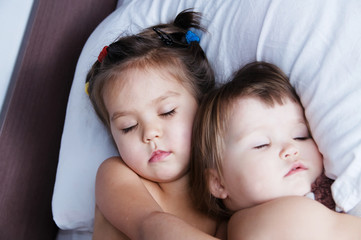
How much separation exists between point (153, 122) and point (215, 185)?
0.22 metres

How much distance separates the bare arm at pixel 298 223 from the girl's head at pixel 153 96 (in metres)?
0.27

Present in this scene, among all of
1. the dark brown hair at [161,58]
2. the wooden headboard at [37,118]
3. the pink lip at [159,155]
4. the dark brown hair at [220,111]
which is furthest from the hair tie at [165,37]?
the wooden headboard at [37,118]

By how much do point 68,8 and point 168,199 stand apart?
0.89 metres

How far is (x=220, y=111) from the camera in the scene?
3.18 feet

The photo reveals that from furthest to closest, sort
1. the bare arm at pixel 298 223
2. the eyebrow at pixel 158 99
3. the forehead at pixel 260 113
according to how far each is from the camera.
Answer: the eyebrow at pixel 158 99 < the forehead at pixel 260 113 < the bare arm at pixel 298 223

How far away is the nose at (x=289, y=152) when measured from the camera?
0.89 meters

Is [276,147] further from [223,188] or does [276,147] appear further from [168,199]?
[168,199]

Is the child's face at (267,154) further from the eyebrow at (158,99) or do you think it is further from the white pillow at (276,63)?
the eyebrow at (158,99)

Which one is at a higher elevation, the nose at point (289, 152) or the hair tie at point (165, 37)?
the hair tie at point (165, 37)

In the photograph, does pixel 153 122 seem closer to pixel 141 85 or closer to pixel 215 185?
pixel 141 85

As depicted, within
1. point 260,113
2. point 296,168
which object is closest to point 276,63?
point 260,113

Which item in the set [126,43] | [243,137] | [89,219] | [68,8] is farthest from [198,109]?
[68,8]

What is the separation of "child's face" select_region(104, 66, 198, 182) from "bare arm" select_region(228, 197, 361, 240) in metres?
0.26

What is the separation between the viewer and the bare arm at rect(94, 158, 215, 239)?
32.6 inches
